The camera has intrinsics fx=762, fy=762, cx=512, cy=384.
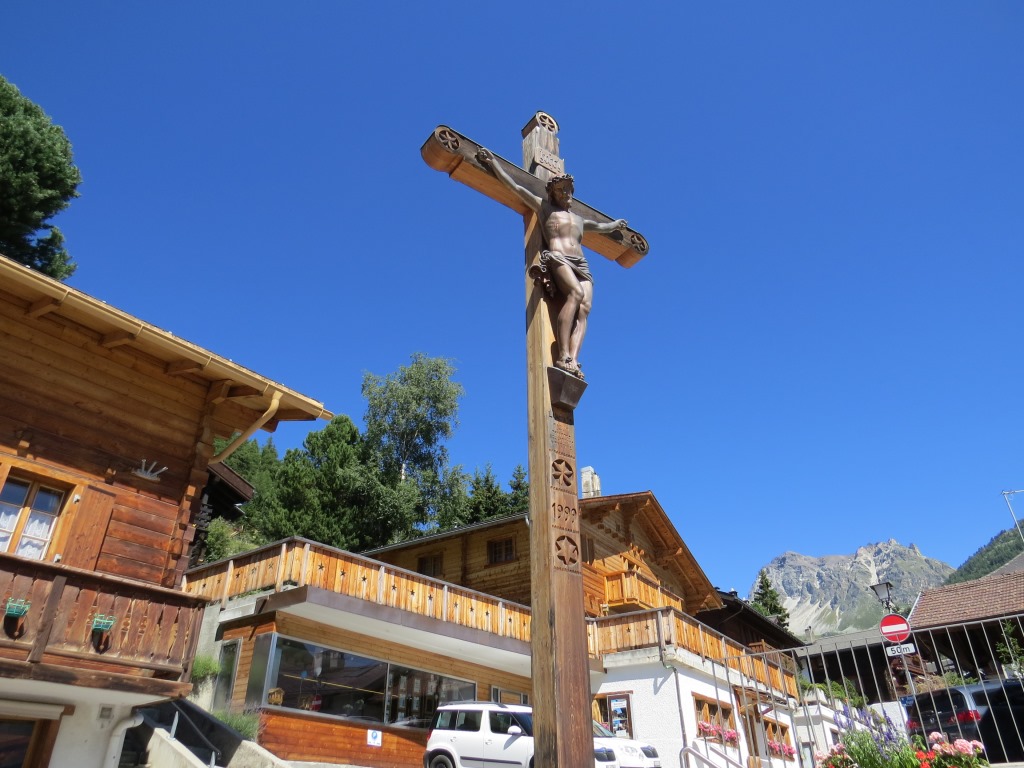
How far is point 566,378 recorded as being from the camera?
14.4ft

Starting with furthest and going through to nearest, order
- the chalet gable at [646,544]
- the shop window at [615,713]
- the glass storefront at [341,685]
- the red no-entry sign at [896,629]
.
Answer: the chalet gable at [646,544] → the shop window at [615,713] → the glass storefront at [341,685] → the red no-entry sign at [896,629]

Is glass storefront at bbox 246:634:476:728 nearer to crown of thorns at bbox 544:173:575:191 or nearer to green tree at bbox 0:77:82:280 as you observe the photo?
crown of thorns at bbox 544:173:575:191

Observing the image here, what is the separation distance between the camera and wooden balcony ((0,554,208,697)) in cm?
802

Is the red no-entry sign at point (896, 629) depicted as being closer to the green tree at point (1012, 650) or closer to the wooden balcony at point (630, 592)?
the green tree at point (1012, 650)

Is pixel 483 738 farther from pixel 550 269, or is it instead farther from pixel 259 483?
pixel 259 483

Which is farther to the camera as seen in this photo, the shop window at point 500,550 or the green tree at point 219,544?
the green tree at point 219,544

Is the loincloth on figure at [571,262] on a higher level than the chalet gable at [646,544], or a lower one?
lower

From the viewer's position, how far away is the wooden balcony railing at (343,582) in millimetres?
16344

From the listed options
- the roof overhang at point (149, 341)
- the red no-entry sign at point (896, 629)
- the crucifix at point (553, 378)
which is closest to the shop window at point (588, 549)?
the roof overhang at point (149, 341)

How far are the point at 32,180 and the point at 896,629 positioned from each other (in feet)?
96.5

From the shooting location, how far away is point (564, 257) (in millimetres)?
4836

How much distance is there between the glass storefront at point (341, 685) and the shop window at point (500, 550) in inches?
253

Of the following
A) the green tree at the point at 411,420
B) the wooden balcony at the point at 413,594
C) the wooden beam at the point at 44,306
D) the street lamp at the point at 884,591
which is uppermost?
the green tree at the point at 411,420

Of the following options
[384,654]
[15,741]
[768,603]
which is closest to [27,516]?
[15,741]
